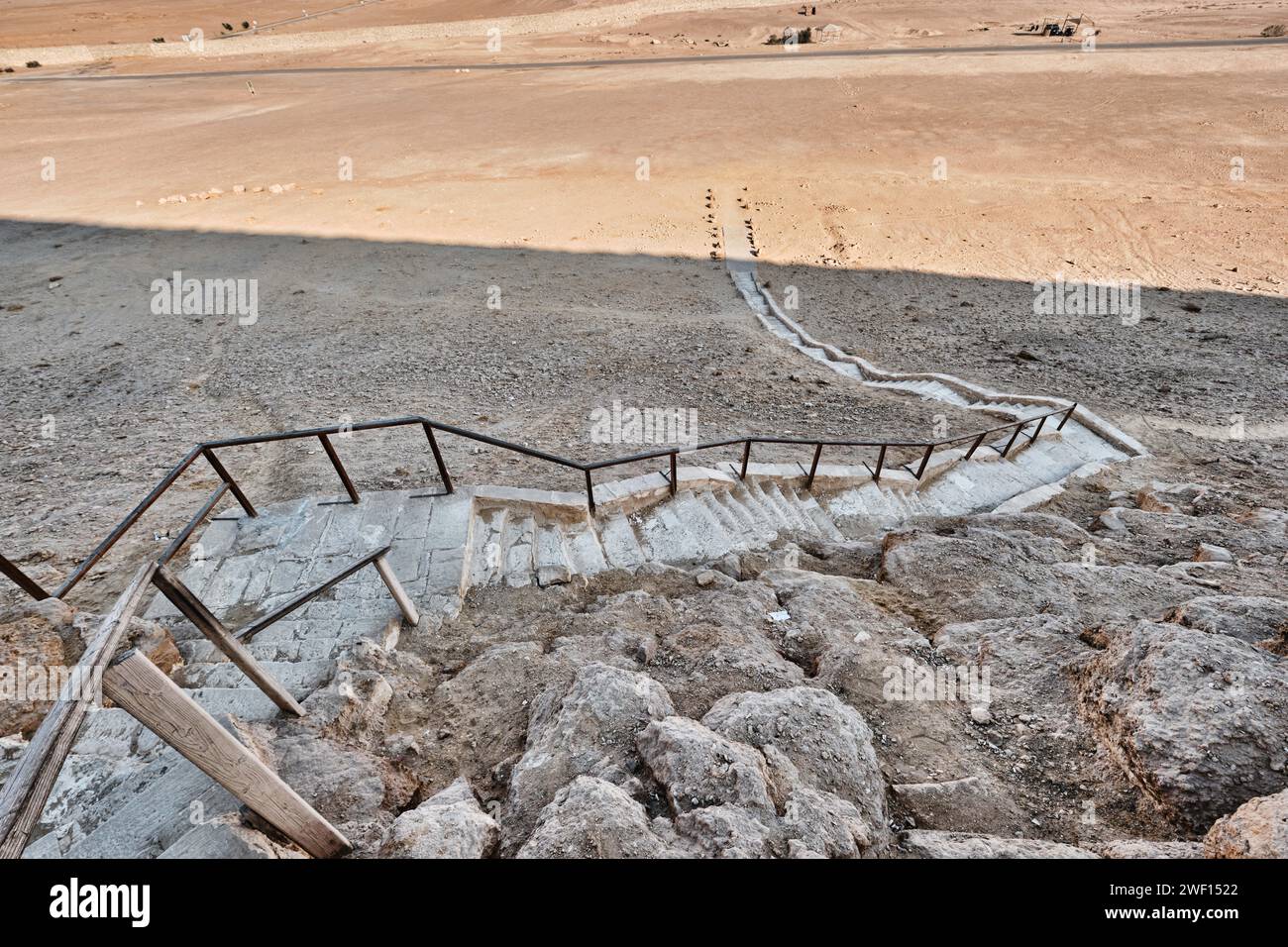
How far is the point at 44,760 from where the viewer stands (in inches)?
57.8

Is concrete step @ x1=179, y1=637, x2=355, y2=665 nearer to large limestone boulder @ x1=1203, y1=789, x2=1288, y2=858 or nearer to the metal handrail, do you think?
the metal handrail

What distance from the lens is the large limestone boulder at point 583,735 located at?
2871 millimetres

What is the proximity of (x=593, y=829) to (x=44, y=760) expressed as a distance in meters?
1.81

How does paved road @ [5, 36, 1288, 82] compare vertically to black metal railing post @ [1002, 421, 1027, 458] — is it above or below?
above

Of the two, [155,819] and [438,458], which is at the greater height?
[438,458]

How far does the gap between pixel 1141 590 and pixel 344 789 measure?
5.97 m

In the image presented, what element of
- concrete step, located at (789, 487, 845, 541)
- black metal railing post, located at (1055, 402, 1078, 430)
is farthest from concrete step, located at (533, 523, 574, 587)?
black metal railing post, located at (1055, 402, 1078, 430)

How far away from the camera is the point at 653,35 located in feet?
136

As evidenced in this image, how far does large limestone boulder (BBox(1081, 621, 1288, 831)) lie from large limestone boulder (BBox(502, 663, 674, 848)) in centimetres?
246

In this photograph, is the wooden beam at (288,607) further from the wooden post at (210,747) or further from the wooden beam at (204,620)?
the wooden post at (210,747)

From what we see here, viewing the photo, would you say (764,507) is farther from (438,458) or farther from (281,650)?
(281,650)

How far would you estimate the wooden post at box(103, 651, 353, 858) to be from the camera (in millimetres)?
1771

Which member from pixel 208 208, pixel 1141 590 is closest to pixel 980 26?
pixel 208 208

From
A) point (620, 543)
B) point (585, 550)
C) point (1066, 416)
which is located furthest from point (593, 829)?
point (1066, 416)
